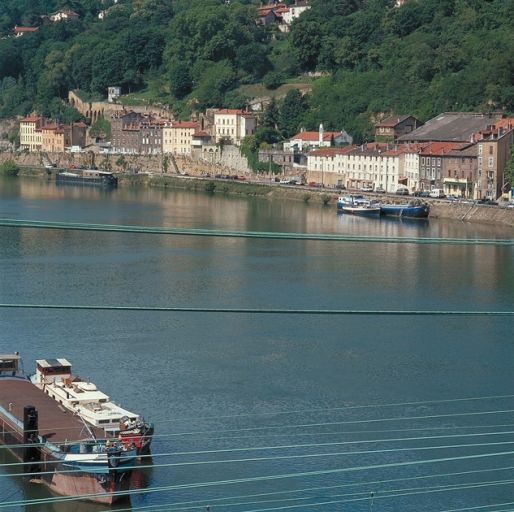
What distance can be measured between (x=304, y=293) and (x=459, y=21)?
42.7ft

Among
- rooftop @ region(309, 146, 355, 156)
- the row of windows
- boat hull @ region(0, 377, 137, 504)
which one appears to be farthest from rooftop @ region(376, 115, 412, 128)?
boat hull @ region(0, 377, 137, 504)

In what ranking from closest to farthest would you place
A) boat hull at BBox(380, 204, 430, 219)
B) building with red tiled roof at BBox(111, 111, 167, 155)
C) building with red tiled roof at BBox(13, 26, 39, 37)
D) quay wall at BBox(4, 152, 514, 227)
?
1. quay wall at BBox(4, 152, 514, 227)
2. boat hull at BBox(380, 204, 430, 219)
3. building with red tiled roof at BBox(111, 111, 167, 155)
4. building with red tiled roof at BBox(13, 26, 39, 37)

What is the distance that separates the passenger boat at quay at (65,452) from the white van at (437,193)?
1120 cm

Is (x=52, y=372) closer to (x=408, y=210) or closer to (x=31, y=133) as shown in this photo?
(x=408, y=210)

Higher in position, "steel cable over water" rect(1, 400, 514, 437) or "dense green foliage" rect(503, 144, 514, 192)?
"dense green foliage" rect(503, 144, 514, 192)

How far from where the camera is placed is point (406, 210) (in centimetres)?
1633

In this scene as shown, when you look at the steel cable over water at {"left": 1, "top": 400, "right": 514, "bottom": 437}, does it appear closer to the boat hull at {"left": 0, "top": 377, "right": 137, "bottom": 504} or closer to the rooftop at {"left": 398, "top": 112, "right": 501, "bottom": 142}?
the boat hull at {"left": 0, "top": 377, "right": 137, "bottom": 504}

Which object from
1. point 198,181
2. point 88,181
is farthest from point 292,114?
point 88,181

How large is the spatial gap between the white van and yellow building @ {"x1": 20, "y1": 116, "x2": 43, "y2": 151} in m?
11.4

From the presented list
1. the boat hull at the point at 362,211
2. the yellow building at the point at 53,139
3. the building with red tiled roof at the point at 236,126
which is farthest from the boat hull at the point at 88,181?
the boat hull at the point at 362,211

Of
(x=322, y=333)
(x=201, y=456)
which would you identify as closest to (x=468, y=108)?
(x=322, y=333)

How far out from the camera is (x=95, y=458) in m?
5.74

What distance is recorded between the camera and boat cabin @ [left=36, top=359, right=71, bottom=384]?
271 inches

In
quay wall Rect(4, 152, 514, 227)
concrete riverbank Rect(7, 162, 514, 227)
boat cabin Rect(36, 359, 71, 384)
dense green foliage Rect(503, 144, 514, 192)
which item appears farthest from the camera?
dense green foliage Rect(503, 144, 514, 192)
